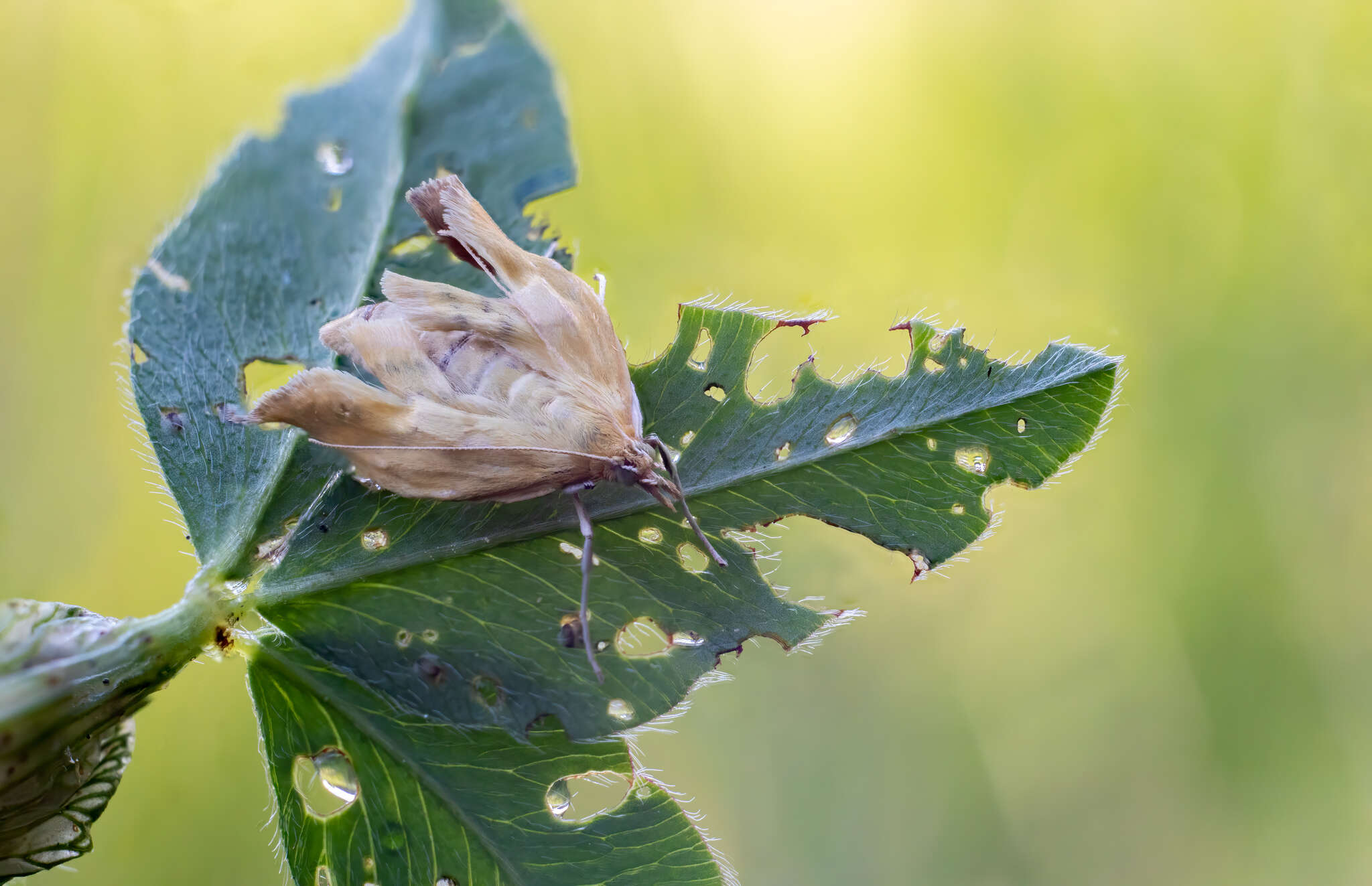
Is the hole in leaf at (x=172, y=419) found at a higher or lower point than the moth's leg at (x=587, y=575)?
higher

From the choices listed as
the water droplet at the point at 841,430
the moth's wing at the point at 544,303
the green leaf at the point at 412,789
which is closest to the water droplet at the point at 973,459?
the water droplet at the point at 841,430

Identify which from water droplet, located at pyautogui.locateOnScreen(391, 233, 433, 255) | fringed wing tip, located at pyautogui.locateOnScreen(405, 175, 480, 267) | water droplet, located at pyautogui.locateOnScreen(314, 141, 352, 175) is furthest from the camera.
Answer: water droplet, located at pyautogui.locateOnScreen(314, 141, 352, 175)

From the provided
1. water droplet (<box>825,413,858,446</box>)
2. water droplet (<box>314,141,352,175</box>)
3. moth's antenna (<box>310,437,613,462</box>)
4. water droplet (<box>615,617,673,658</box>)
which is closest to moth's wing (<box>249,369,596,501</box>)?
moth's antenna (<box>310,437,613,462</box>)

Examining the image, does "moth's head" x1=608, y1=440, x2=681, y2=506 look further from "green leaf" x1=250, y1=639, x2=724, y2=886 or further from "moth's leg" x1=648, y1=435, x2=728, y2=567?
"green leaf" x1=250, y1=639, x2=724, y2=886

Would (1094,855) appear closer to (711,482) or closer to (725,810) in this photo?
(725,810)

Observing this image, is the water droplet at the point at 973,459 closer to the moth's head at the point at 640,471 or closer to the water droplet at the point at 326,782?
the moth's head at the point at 640,471

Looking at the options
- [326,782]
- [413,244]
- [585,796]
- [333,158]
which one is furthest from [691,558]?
[333,158]

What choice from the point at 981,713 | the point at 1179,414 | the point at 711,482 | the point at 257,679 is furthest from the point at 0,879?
the point at 1179,414
